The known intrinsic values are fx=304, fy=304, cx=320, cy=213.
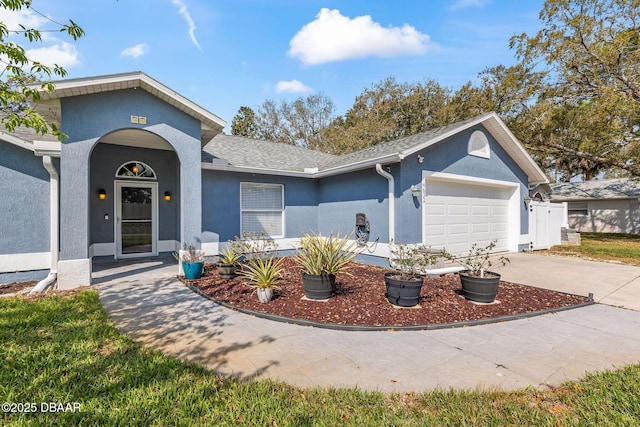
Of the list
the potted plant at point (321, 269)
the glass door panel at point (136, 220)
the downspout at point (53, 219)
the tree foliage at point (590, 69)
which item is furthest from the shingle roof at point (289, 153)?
the tree foliage at point (590, 69)

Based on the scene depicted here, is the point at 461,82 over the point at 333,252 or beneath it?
over

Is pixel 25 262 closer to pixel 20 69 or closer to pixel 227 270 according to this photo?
pixel 227 270

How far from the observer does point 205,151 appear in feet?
30.7

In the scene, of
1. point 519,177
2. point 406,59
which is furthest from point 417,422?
Result: point 406,59

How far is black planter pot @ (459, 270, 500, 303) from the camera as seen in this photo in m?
5.04

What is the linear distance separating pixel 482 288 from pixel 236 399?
425 centimetres

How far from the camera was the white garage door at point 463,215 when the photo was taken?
869 centimetres

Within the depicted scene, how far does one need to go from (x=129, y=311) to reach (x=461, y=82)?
25087mm

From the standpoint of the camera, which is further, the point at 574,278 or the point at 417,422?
the point at 574,278

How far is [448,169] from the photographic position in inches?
350

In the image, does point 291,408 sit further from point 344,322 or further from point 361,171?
point 361,171

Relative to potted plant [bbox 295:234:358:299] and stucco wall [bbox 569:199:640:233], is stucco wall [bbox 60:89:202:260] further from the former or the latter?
stucco wall [bbox 569:199:640:233]

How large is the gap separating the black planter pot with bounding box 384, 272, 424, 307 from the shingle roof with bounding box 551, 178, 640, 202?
22.5 m

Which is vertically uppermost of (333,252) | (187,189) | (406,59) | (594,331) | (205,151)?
(406,59)
